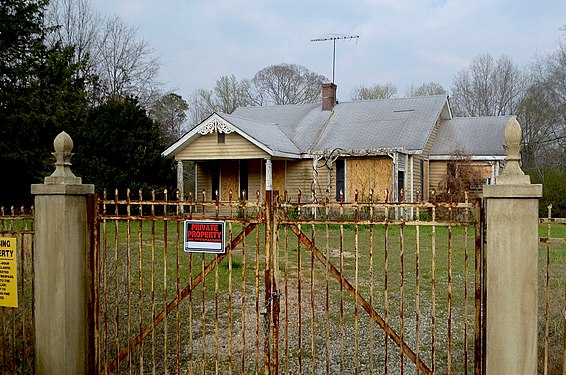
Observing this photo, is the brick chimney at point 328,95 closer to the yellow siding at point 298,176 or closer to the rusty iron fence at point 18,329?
the yellow siding at point 298,176

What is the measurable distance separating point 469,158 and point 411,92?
88.7ft

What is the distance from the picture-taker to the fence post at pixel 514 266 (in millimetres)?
4051

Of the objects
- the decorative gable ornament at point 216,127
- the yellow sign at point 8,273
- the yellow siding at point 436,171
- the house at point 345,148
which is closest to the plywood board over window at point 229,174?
the house at point 345,148

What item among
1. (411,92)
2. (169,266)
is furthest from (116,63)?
(169,266)

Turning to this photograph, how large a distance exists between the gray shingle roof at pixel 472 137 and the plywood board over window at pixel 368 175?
3296 mm

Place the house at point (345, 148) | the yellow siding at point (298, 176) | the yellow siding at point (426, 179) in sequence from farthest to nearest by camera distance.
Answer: the yellow siding at point (426, 179) → the yellow siding at point (298, 176) → the house at point (345, 148)

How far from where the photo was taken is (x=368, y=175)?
72.0 feet

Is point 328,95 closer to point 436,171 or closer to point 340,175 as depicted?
point 340,175

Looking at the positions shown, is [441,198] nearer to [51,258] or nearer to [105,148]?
[105,148]

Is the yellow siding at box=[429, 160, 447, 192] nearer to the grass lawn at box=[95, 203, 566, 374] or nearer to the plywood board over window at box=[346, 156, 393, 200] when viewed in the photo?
the plywood board over window at box=[346, 156, 393, 200]

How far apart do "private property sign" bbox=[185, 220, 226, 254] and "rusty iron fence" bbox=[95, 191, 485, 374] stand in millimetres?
123

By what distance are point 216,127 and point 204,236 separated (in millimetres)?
16912

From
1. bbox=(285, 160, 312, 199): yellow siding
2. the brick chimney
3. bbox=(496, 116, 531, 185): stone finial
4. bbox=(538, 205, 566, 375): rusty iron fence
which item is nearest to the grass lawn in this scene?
bbox=(538, 205, 566, 375): rusty iron fence

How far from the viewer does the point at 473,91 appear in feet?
139
